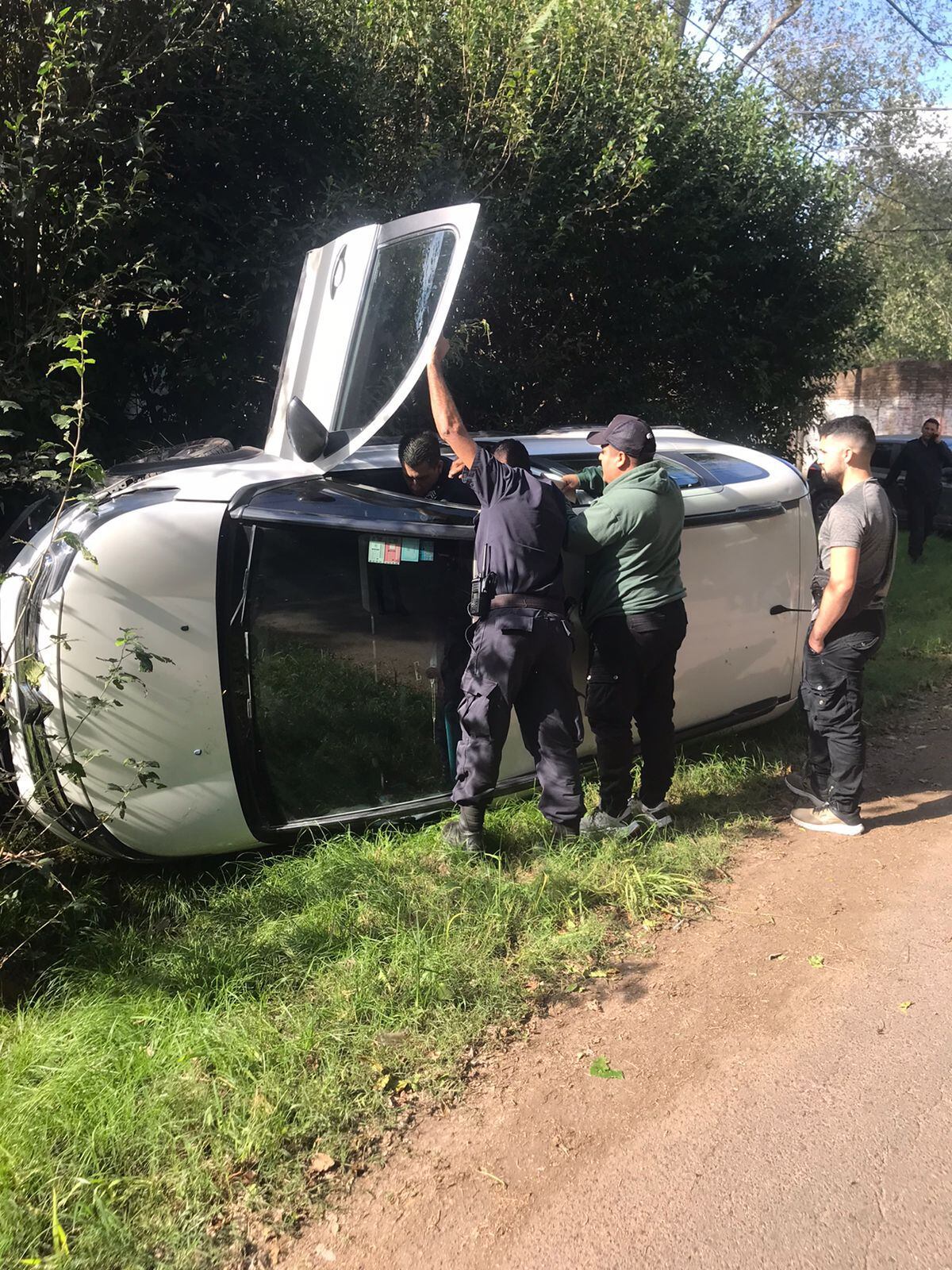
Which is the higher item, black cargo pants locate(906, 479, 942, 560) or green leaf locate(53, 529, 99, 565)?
green leaf locate(53, 529, 99, 565)

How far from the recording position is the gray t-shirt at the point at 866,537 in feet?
13.5

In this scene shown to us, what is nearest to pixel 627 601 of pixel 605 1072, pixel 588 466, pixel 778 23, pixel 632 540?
pixel 632 540

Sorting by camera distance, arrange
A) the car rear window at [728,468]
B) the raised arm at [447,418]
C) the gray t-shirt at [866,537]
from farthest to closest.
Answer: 1. the car rear window at [728,468]
2. the gray t-shirt at [866,537]
3. the raised arm at [447,418]

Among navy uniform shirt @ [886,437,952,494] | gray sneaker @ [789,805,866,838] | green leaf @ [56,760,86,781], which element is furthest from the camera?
navy uniform shirt @ [886,437,952,494]

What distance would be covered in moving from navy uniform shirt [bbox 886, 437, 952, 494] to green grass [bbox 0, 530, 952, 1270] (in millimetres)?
8386

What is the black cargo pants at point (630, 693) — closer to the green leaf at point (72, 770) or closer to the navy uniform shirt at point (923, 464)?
the green leaf at point (72, 770)

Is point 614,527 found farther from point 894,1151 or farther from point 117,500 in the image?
point 894,1151

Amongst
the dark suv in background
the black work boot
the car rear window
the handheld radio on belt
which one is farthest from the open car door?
the dark suv in background

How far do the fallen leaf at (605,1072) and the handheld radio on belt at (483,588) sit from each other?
1.61m

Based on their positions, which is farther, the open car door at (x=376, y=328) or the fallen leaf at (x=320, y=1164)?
the open car door at (x=376, y=328)

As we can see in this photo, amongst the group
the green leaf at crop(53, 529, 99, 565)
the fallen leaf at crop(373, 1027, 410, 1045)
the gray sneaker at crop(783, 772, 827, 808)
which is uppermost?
the green leaf at crop(53, 529, 99, 565)

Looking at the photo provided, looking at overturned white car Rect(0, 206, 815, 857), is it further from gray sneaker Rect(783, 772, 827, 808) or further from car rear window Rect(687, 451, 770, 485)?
car rear window Rect(687, 451, 770, 485)

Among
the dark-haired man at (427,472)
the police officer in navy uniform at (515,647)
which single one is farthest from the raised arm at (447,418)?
the dark-haired man at (427,472)

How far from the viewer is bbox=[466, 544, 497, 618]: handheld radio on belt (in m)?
3.62
